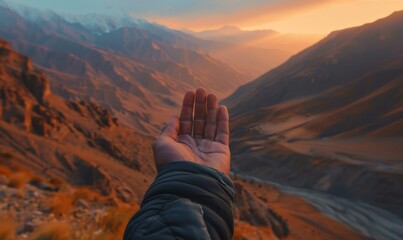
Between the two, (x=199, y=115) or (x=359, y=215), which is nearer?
(x=199, y=115)

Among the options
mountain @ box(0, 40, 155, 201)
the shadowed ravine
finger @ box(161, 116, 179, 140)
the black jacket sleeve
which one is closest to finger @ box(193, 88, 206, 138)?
finger @ box(161, 116, 179, 140)

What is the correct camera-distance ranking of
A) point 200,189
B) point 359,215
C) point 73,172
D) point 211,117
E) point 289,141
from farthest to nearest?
point 289,141 < point 359,215 < point 73,172 < point 211,117 < point 200,189

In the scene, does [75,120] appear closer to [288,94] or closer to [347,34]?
[288,94]

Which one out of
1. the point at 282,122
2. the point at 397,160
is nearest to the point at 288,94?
the point at 282,122

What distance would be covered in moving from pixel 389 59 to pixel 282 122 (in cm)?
4062

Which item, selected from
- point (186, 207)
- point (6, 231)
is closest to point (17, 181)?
point (6, 231)

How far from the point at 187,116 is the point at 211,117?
0.30 metres

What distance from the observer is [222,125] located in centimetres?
441

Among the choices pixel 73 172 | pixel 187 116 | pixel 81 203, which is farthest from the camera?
pixel 73 172

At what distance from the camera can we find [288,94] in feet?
392

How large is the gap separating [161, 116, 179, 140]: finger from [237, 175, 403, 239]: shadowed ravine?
4084 centimetres

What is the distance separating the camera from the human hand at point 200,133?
3.74m

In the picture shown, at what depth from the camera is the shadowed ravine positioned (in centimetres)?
4175

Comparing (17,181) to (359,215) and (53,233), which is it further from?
(359,215)
